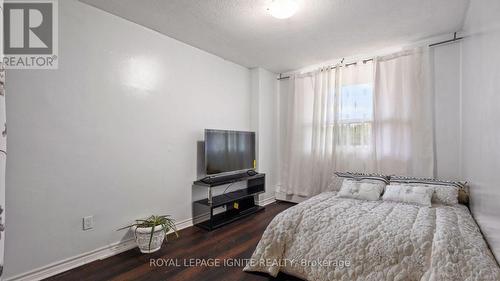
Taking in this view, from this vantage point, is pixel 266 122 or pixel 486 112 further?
pixel 266 122

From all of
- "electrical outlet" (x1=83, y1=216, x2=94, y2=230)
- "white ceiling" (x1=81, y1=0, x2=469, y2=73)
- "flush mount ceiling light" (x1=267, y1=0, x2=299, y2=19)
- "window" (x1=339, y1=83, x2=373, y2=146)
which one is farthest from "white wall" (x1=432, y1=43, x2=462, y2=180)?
"electrical outlet" (x1=83, y1=216, x2=94, y2=230)

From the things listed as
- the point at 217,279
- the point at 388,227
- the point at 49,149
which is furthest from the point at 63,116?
the point at 388,227

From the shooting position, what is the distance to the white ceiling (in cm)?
217

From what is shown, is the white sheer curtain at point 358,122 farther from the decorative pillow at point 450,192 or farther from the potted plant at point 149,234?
the potted plant at point 149,234

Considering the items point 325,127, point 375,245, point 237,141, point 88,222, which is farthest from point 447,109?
point 88,222

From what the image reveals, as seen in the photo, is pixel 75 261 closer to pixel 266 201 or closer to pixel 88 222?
pixel 88 222

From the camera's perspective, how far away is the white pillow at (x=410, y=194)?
2.30m

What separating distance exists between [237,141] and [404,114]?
237 cm

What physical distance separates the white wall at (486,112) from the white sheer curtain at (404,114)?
93cm

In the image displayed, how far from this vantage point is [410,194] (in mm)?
2367

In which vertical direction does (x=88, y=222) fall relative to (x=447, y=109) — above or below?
below

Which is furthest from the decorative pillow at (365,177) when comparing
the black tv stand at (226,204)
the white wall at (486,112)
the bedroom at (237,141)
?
the black tv stand at (226,204)

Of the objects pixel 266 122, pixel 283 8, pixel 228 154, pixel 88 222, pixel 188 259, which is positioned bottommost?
pixel 188 259

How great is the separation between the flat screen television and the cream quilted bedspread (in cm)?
145
